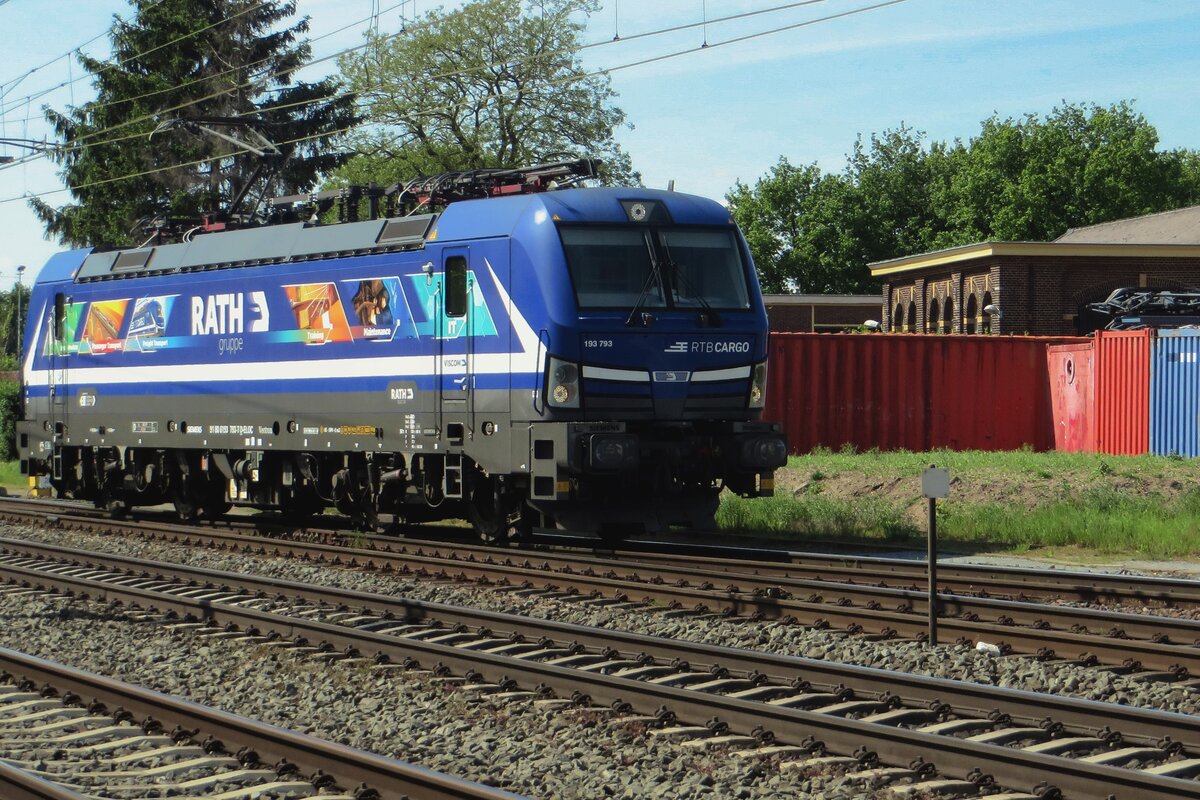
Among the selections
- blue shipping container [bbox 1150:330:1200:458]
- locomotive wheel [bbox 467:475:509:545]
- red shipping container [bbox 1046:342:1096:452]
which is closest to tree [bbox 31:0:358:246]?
red shipping container [bbox 1046:342:1096:452]

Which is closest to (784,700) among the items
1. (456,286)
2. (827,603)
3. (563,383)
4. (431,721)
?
(431,721)

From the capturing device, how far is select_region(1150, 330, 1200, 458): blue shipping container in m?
25.8

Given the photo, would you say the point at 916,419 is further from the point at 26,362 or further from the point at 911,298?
the point at 911,298

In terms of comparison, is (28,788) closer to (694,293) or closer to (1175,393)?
(694,293)

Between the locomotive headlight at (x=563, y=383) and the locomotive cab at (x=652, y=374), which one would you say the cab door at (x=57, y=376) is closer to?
the locomotive cab at (x=652, y=374)

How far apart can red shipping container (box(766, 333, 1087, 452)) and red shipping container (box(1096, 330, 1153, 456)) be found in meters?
2.09

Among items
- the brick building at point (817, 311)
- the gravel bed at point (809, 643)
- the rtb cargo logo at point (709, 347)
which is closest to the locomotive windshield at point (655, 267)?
the rtb cargo logo at point (709, 347)

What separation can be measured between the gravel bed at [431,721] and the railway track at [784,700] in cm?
26

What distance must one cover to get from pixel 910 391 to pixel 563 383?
15.3 meters

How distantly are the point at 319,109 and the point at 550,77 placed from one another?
482 inches

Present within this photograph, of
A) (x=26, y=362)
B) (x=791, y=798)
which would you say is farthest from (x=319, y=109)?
(x=791, y=798)

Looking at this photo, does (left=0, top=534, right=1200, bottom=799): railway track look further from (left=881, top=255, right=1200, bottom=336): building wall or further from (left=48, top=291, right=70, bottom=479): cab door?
(left=881, top=255, right=1200, bottom=336): building wall

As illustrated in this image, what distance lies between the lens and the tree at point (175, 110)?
149ft

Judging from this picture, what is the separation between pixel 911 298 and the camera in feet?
160
